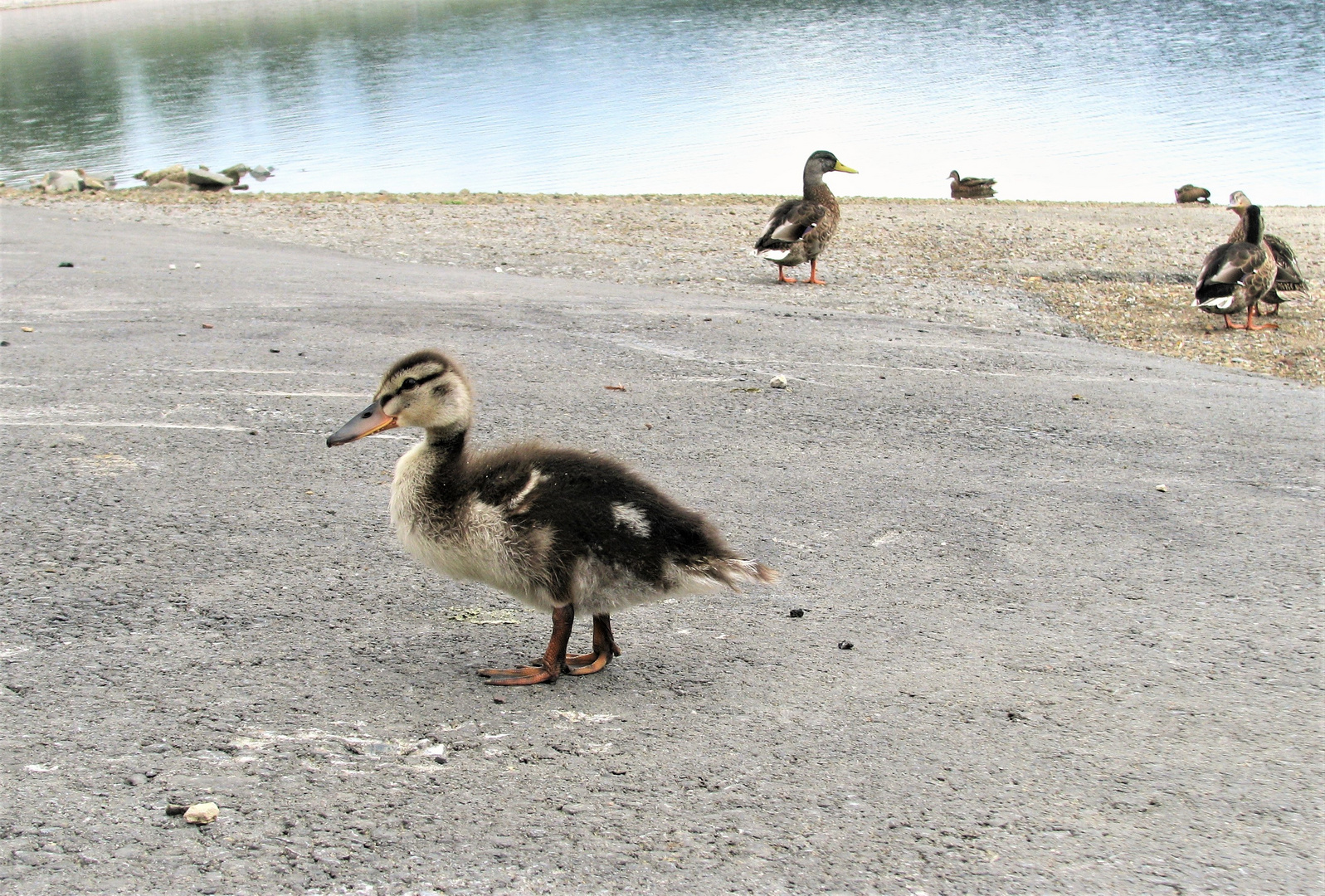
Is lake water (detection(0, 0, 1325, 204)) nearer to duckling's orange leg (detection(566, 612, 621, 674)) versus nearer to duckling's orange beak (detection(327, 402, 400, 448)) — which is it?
duckling's orange beak (detection(327, 402, 400, 448))

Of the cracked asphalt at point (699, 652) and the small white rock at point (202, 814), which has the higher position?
the small white rock at point (202, 814)

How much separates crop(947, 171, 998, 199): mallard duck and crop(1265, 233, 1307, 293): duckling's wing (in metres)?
11.5

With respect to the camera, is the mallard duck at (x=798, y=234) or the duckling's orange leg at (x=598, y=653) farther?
the mallard duck at (x=798, y=234)

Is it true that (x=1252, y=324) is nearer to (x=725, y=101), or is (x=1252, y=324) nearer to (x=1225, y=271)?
(x=1225, y=271)

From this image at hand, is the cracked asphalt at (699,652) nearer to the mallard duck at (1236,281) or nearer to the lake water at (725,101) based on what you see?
the mallard duck at (1236,281)

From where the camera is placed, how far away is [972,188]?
992 inches

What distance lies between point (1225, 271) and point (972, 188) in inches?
514

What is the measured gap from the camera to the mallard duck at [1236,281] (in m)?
12.7

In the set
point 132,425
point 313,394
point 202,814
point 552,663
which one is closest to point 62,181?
point 313,394

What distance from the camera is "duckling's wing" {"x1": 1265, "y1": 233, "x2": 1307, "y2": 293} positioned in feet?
45.1

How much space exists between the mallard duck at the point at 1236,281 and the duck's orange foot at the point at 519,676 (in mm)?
11002

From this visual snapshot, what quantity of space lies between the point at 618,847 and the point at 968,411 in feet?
19.4

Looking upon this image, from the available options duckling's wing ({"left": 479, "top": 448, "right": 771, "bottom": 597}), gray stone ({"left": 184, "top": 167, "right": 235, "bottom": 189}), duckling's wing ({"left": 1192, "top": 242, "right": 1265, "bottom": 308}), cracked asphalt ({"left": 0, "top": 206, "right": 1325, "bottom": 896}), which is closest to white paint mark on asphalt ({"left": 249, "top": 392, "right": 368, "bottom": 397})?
cracked asphalt ({"left": 0, "top": 206, "right": 1325, "bottom": 896})

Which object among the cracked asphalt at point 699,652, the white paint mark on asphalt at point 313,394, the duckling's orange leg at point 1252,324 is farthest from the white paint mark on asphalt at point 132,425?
the duckling's orange leg at point 1252,324
